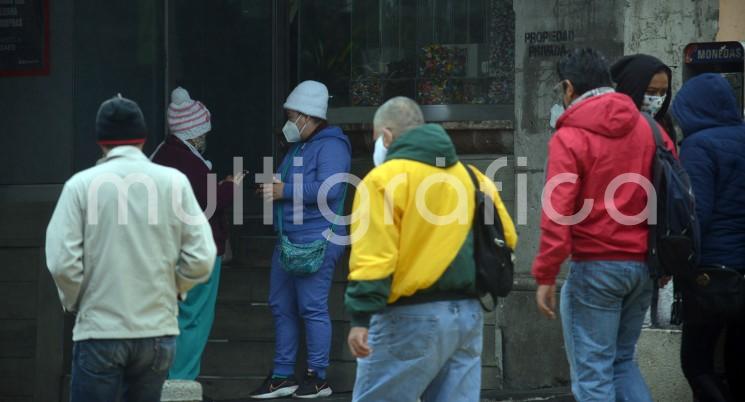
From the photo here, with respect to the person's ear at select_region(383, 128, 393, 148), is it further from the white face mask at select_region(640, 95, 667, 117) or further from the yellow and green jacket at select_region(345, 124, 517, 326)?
the white face mask at select_region(640, 95, 667, 117)

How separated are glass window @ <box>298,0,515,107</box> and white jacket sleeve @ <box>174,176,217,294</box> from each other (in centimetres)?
467

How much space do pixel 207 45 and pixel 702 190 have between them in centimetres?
578

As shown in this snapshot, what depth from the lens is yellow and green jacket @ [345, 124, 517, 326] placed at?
5.41m

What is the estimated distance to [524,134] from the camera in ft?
30.3

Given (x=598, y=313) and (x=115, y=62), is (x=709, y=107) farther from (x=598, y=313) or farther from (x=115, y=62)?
(x=115, y=62)

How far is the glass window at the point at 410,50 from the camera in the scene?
32.9ft

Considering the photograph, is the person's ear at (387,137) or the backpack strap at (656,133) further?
A: the backpack strap at (656,133)

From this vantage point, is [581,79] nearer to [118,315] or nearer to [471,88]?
[118,315]

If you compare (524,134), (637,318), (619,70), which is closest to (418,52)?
(524,134)

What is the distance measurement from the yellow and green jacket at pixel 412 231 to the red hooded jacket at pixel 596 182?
1.44 feet

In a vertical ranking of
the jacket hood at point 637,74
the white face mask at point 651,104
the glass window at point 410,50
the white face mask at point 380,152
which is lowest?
the white face mask at point 380,152

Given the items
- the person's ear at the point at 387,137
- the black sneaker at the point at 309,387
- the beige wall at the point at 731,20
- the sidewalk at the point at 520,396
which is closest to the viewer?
the person's ear at the point at 387,137

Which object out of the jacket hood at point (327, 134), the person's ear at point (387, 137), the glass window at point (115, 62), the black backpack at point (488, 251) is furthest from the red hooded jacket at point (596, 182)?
the glass window at point (115, 62)

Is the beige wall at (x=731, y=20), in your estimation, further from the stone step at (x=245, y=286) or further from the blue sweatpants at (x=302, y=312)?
the stone step at (x=245, y=286)
